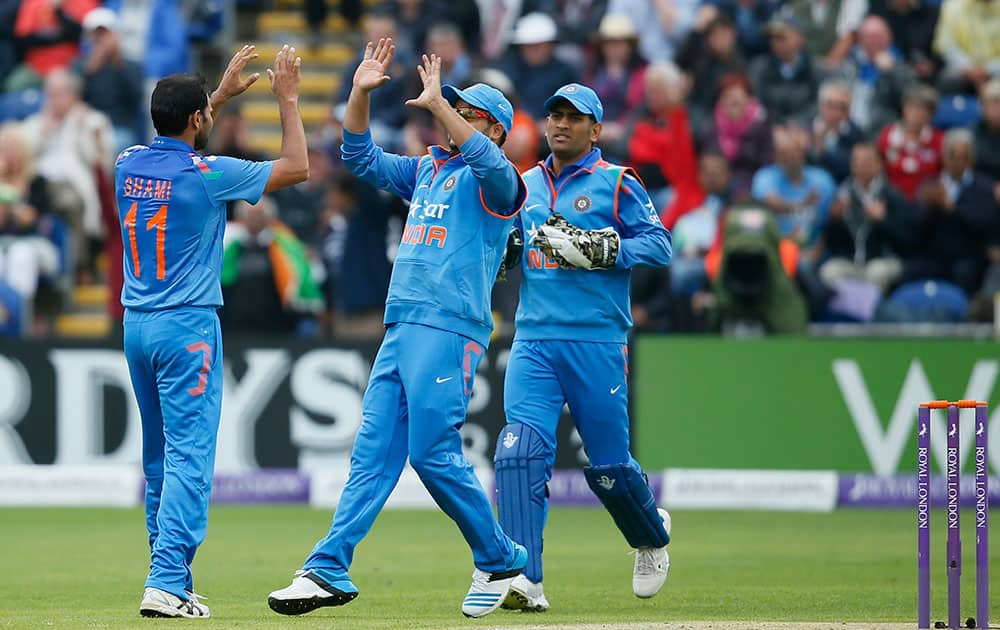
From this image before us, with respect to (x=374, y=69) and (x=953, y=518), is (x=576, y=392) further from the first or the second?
(x=953, y=518)

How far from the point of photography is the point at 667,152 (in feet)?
58.3

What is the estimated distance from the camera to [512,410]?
9.25 meters

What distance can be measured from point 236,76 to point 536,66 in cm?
1028

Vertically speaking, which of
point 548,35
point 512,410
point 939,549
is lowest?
point 939,549

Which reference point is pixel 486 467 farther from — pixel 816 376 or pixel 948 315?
pixel 948 315

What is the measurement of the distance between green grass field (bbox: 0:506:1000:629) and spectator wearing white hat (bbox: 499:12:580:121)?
4.88 m

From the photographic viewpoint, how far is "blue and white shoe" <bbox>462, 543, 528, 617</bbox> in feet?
27.8

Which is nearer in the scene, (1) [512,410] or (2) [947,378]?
(1) [512,410]

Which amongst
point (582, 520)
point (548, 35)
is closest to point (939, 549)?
point (582, 520)

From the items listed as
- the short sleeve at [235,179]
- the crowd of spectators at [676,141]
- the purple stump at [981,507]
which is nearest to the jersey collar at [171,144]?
the short sleeve at [235,179]

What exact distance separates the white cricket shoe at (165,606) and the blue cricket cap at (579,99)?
3038mm

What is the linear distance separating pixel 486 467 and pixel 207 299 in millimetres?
7751

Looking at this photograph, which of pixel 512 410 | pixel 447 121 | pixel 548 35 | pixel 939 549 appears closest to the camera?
pixel 447 121

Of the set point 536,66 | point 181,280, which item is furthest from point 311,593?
point 536,66
